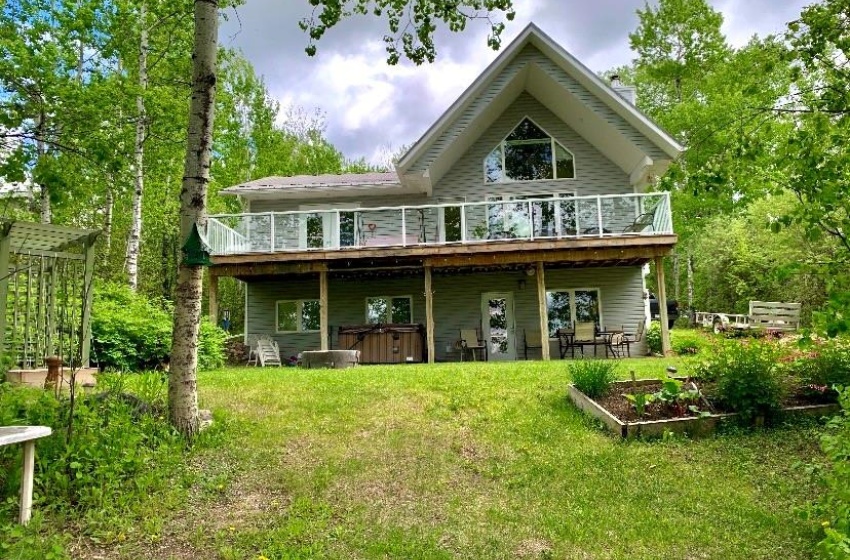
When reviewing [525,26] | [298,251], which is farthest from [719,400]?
[525,26]

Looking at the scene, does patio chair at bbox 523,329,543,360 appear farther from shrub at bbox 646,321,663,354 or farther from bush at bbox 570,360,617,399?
bush at bbox 570,360,617,399

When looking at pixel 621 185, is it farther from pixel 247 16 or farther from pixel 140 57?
pixel 140 57

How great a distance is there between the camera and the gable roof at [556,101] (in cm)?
1498

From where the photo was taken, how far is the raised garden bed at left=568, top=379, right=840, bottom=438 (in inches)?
256

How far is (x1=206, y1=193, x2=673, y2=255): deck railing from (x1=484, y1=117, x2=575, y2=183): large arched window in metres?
2.37

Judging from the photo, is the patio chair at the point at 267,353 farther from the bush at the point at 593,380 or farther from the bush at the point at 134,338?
the bush at the point at 593,380

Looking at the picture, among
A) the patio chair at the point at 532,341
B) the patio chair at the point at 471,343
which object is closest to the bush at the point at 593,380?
the patio chair at the point at 471,343

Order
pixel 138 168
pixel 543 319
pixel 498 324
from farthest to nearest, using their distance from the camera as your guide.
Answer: pixel 498 324 → pixel 138 168 → pixel 543 319

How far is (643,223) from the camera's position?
13.8 metres

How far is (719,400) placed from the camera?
7039 millimetres

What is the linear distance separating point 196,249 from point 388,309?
12142mm

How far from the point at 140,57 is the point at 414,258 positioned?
10026 mm

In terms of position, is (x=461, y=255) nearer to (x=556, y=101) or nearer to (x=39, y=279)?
(x=556, y=101)

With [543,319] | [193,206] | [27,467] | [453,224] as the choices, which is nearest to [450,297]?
[453,224]
